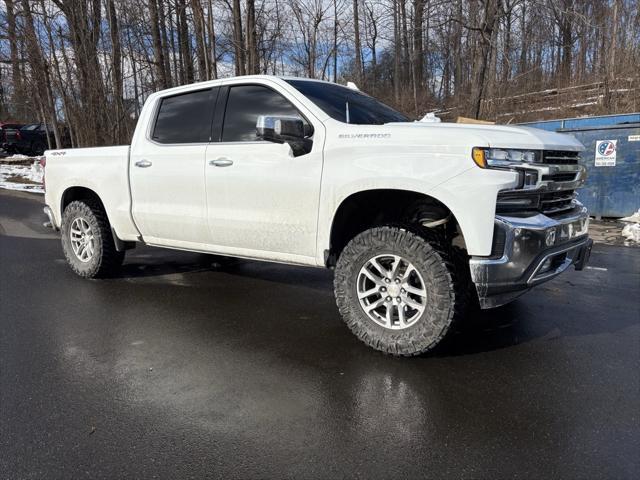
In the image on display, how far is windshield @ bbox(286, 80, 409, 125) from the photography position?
418 cm

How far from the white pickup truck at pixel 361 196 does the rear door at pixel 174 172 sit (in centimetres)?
1

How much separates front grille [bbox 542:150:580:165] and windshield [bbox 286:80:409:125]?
4.87ft

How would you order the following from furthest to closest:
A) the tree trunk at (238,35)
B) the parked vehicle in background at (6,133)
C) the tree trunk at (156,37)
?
the parked vehicle in background at (6,133), the tree trunk at (156,37), the tree trunk at (238,35)

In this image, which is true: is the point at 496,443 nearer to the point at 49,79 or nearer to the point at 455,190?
the point at 455,190

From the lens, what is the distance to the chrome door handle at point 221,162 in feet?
14.4

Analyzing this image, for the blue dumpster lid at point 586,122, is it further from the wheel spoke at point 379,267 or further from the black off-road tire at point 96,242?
the black off-road tire at point 96,242

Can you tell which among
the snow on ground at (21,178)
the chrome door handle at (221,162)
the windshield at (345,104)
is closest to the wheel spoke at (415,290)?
the windshield at (345,104)

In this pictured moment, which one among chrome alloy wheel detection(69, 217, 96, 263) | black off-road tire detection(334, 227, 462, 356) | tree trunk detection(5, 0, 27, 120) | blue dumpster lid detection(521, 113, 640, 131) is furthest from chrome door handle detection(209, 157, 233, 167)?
tree trunk detection(5, 0, 27, 120)

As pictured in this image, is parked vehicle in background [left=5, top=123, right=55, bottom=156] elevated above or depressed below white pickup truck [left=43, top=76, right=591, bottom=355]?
above

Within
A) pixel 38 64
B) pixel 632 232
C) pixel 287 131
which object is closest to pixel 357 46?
pixel 38 64

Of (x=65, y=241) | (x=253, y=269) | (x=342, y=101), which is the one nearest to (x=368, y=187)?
(x=342, y=101)

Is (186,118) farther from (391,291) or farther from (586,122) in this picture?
(586,122)

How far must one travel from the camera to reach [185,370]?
11.4ft

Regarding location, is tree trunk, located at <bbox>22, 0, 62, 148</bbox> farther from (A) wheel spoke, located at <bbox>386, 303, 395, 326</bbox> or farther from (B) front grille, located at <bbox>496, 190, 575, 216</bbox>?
(B) front grille, located at <bbox>496, 190, 575, 216</bbox>
